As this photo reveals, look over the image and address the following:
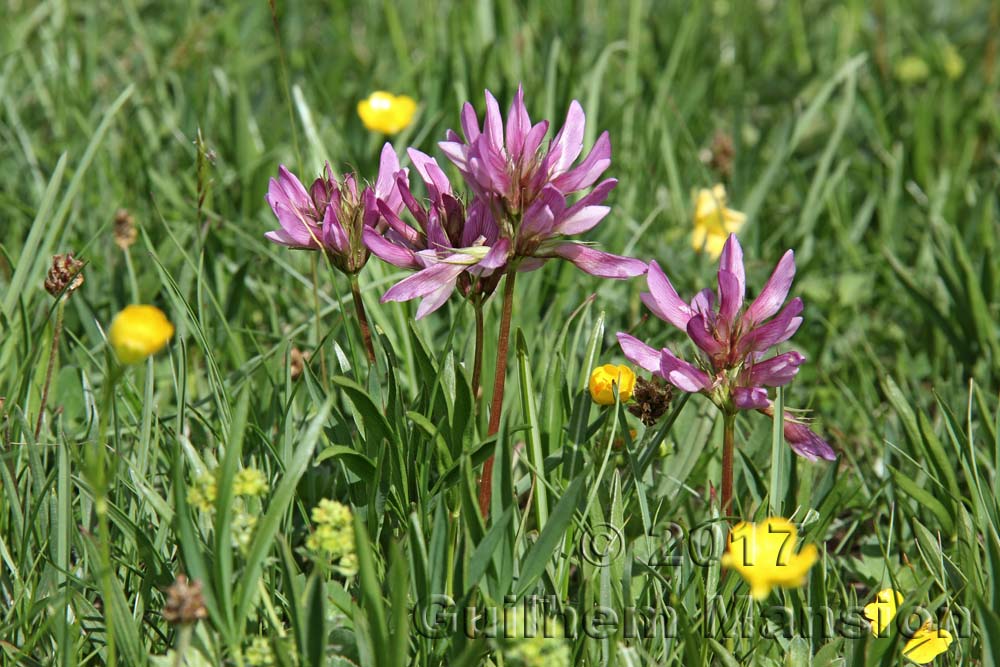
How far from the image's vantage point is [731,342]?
1.68 metres

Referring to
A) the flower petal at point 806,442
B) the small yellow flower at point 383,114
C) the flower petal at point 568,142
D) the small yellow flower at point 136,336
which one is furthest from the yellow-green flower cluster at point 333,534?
the small yellow flower at point 383,114

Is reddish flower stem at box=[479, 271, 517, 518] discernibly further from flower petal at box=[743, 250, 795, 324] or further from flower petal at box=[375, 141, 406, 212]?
flower petal at box=[743, 250, 795, 324]

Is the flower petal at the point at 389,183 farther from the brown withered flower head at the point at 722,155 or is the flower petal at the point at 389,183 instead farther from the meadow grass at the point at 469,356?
the brown withered flower head at the point at 722,155

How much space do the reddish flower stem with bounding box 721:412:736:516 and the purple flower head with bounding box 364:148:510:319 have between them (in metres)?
0.42

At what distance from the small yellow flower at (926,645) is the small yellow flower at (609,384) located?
0.59m

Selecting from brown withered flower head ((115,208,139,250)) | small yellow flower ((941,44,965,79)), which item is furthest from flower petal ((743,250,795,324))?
small yellow flower ((941,44,965,79))

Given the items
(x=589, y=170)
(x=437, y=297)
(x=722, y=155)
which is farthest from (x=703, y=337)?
(x=722, y=155)

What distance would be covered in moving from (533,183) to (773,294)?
0.41 meters

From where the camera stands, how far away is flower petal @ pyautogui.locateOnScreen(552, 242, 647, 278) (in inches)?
64.8

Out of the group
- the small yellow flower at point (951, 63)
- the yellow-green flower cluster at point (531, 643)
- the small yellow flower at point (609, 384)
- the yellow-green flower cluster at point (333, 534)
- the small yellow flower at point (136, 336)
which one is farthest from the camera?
the small yellow flower at point (951, 63)

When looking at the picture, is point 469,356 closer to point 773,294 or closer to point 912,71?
point 773,294

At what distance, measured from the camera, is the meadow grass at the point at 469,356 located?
64.3 inches

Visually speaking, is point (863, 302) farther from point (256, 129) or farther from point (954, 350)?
point (256, 129)

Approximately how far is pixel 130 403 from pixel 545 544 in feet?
3.19
